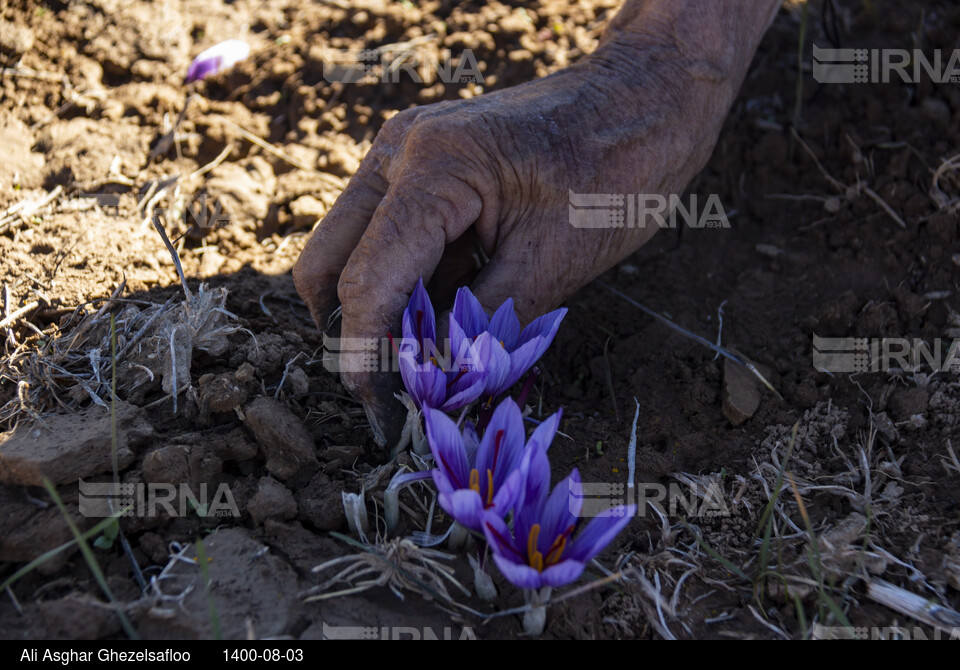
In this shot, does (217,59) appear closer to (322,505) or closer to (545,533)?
(322,505)

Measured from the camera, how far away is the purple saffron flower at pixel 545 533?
1.37m

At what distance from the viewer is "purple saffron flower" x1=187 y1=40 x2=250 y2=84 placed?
10.0 ft

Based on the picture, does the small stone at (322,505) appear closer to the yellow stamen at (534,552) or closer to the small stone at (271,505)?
the small stone at (271,505)

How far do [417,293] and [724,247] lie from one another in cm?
132

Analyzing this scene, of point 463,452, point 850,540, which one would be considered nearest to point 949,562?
point 850,540

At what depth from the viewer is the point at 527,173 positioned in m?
2.03

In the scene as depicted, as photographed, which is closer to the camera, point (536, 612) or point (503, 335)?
point (536, 612)

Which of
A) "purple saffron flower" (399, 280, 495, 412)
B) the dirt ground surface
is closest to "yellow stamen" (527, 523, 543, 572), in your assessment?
the dirt ground surface

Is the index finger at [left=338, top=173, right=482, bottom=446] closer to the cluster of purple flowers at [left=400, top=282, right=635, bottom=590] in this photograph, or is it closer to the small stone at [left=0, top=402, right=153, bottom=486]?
the cluster of purple flowers at [left=400, top=282, right=635, bottom=590]

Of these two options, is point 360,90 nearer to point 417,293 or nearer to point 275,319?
point 275,319

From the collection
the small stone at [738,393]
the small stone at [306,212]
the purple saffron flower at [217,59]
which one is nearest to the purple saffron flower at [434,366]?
the small stone at [738,393]

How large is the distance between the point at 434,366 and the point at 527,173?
636 millimetres

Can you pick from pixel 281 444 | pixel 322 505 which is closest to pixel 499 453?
pixel 322 505

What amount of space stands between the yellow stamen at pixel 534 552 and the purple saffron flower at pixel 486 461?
0.21ft
